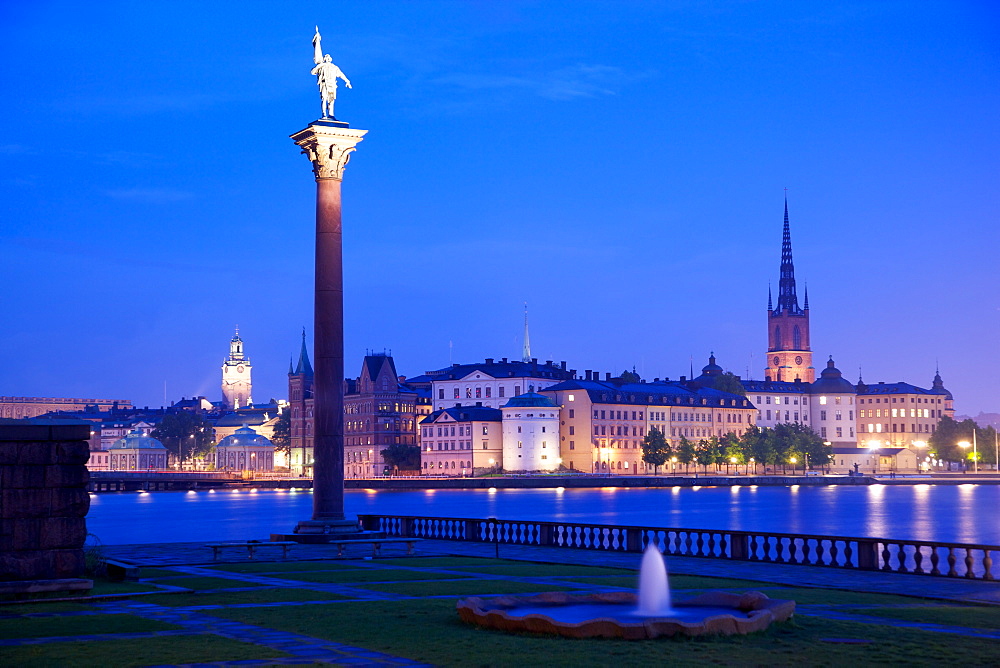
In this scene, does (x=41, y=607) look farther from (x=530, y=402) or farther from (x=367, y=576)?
(x=530, y=402)

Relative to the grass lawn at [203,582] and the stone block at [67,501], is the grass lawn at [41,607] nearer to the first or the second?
the stone block at [67,501]

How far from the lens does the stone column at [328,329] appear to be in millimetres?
40406

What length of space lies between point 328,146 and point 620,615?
24498 millimetres

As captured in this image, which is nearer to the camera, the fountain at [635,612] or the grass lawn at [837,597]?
the fountain at [635,612]

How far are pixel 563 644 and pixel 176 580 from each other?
41.7 ft

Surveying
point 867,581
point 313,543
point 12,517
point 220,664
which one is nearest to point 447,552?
point 313,543

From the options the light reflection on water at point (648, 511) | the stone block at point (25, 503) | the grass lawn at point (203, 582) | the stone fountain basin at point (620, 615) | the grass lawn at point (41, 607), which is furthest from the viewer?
the light reflection on water at point (648, 511)

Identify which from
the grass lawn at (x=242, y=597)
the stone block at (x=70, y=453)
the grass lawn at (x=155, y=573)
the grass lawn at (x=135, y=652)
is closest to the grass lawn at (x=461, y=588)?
the grass lawn at (x=242, y=597)

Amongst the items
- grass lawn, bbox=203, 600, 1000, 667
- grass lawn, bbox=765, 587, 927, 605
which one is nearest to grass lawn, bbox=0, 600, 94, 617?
grass lawn, bbox=203, 600, 1000, 667

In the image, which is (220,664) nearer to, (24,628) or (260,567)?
(24,628)

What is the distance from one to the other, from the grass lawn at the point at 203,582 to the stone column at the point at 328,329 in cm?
1202

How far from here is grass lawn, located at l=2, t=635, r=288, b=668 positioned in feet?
53.0

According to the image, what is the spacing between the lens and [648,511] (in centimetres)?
13225

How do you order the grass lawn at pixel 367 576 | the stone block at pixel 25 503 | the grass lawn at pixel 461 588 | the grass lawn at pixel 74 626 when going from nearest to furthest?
the grass lawn at pixel 74 626 < the stone block at pixel 25 503 < the grass lawn at pixel 461 588 < the grass lawn at pixel 367 576
